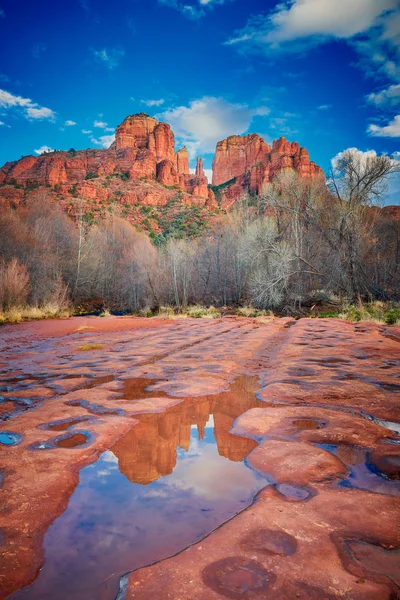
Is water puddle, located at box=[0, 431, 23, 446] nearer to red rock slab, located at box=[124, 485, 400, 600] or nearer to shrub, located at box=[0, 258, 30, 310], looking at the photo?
red rock slab, located at box=[124, 485, 400, 600]

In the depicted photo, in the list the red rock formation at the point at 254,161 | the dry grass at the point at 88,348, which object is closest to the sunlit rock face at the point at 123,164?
the red rock formation at the point at 254,161

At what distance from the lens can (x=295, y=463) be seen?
2.00 m

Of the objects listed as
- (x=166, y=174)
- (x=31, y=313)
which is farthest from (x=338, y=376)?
(x=166, y=174)

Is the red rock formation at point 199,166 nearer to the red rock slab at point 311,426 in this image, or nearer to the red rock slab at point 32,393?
the red rock slab at point 32,393

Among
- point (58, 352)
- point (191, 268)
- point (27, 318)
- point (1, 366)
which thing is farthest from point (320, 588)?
point (191, 268)

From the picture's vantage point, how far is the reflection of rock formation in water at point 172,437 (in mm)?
2078

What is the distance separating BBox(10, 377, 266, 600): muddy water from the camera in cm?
123

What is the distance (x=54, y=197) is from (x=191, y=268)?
1552 inches

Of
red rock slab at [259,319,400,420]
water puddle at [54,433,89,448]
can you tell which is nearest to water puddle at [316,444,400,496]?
red rock slab at [259,319,400,420]

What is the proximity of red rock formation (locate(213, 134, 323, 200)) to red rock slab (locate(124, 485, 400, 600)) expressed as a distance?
224 feet

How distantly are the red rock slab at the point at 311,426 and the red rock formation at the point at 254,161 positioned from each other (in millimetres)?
66847

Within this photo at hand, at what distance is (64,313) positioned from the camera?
2180 centimetres

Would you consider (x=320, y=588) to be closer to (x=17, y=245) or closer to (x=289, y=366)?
(x=289, y=366)

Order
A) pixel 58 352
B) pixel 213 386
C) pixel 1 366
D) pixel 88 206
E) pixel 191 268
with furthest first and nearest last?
pixel 88 206 → pixel 191 268 → pixel 58 352 → pixel 1 366 → pixel 213 386
